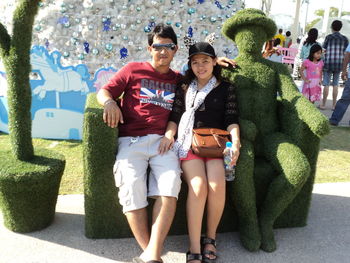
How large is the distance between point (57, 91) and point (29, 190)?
2.64 metres

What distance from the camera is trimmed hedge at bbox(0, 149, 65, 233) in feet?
7.65

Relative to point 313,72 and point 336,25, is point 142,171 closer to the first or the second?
point 313,72

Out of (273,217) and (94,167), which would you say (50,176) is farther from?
(273,217)

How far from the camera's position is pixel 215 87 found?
2664mm

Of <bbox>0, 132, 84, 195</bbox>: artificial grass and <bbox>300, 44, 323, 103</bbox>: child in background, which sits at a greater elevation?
<bbox>300, 44, 323, 103</bbox>: child in background

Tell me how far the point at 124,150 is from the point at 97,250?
2.40 ft

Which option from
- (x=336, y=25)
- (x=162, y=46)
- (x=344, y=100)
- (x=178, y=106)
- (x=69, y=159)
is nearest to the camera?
(x=162, y=46)

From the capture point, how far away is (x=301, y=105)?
105 inches

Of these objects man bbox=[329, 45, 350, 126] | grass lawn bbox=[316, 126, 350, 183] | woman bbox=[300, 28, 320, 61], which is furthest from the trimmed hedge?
woman bbox=[300, 28, 320, 61]

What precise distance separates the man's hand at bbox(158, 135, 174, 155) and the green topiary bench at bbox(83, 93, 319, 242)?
30cm

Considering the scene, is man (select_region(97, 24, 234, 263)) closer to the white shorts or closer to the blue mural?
the white shorts

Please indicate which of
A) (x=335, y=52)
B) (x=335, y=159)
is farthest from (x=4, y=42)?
(x=335, y=52)

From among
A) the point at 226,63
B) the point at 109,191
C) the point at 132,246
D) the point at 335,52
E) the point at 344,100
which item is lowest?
the point at 132,246

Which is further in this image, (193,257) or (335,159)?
(335,159)
